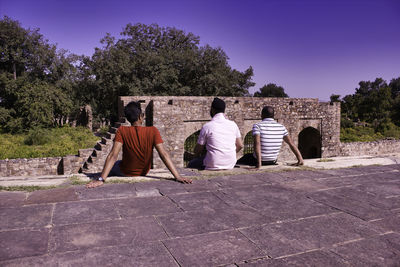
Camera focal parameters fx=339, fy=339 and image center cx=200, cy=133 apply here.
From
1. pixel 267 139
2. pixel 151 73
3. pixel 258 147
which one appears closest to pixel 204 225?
pixel 258 147

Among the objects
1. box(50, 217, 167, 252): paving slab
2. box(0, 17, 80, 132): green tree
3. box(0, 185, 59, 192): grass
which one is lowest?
box(50, 217, 167, 252): paving slab

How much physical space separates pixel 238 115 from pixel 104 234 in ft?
43.4

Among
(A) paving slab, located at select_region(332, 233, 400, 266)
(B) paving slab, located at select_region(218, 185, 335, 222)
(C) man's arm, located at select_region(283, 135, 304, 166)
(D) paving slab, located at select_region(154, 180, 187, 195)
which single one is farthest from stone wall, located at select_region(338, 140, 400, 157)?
(A) paving slab, located at select_region(332, 233, 400, 266)

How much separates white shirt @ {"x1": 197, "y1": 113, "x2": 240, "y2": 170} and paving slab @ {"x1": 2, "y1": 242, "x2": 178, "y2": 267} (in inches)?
105

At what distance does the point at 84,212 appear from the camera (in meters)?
2.70

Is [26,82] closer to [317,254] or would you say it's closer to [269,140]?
[269,140]

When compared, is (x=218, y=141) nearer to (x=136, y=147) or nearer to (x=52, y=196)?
(x=136, y=147)

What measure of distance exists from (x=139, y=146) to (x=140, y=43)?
26891mm

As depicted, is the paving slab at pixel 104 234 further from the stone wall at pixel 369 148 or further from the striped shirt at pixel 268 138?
the stone wall at pixel 369 148

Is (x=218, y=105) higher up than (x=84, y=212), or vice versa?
(x=218, y=105)

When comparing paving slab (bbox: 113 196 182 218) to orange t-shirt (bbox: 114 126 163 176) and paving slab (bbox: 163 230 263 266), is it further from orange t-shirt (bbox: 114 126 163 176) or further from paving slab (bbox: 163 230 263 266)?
orange t-shirt (bbox: 114 126 163 176)

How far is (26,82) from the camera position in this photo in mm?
24438

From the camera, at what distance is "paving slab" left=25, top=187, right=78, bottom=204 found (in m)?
2.97

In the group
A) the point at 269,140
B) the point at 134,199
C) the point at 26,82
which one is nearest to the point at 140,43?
the point at 26,82
